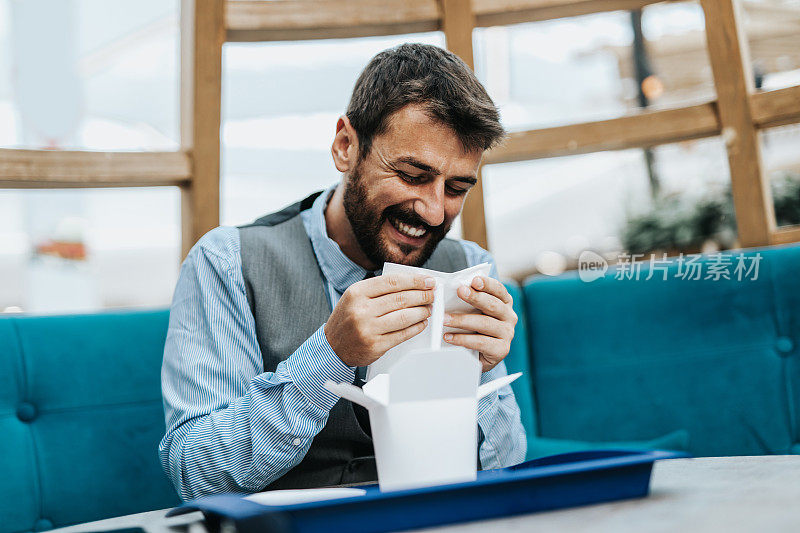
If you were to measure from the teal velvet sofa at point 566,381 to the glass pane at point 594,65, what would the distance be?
2.17 meters

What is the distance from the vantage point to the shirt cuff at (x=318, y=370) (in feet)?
3.27

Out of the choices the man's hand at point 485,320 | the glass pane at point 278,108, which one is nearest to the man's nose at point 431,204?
the man's hand at point 485,320

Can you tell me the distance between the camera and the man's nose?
4.23ft

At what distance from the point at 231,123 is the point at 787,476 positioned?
6.54 feet

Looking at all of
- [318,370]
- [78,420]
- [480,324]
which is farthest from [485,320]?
[78,420]

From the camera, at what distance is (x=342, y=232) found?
1.50 metres

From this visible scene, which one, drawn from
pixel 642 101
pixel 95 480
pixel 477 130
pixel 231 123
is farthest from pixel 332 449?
pixel 642 101

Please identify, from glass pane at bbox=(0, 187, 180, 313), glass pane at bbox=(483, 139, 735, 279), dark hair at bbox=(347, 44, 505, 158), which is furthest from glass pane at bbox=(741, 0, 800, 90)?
glass pane at bbox=(0, 187, 180, 313)

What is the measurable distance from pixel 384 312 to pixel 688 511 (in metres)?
0.44

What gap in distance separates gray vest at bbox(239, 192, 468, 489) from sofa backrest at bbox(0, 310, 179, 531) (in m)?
0.34

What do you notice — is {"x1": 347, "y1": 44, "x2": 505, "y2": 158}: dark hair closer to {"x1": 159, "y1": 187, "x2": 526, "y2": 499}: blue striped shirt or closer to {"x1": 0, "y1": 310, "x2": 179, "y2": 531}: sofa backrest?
{"x1": 159, "y1": 187, "x2": 526, "y2": 499}: blue striped shirt

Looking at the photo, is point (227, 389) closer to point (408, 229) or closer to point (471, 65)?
point (408, 229)

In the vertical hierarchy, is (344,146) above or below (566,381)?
above

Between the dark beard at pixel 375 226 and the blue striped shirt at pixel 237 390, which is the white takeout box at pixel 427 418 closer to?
the blue striped shirt at pixel 237 390
